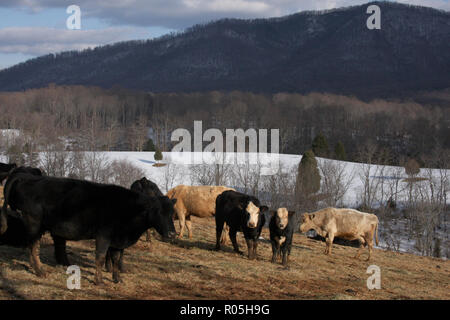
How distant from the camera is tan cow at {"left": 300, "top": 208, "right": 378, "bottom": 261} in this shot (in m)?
14.4

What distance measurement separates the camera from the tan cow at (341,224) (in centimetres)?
1438

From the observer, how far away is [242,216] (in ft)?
39.1

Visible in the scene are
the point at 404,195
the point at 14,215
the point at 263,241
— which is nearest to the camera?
the point at 14,215

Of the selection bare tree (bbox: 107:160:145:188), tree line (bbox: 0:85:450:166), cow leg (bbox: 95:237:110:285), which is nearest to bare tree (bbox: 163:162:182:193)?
bare tree (bbox: 107:160:145:188)

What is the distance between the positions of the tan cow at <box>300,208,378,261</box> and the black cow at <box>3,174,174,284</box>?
24.0 feet

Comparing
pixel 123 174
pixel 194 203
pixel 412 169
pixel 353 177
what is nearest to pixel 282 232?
pixel 194 203

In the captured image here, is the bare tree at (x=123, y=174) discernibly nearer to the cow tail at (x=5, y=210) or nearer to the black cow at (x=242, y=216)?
the black cow at (x=242, y=216)

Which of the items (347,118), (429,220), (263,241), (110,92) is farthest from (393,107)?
(263,241)

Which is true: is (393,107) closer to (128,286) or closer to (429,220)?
(429,220)

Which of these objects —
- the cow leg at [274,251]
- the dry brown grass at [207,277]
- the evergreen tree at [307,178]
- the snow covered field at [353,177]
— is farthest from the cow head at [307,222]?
the evergreen tree at [307,178]

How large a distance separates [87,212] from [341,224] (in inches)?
345

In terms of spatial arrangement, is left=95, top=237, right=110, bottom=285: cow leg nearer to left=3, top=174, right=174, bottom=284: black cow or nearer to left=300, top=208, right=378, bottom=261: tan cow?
left=3, top=174, right=174, bottom=284: black cow

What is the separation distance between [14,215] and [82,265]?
158 cm
